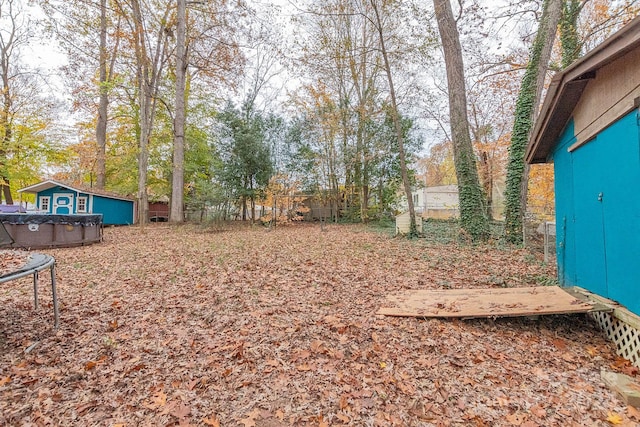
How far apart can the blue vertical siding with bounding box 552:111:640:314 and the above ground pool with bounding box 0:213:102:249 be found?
12.0 meters

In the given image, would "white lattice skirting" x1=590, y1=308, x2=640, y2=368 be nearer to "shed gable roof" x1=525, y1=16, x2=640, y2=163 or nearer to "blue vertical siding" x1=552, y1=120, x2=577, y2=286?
"blue vertical siding" x1=552, y1=120, x2=577, y2=286

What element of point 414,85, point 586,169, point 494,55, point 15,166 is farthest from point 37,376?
point 15,166

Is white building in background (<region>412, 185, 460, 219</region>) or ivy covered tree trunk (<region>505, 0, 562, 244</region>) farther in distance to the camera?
white building in background (<region>412, 185, 460, 219</region>)

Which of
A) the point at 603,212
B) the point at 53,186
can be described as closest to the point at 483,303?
the point at 603,212

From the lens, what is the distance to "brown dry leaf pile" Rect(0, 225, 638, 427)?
7.04 ft

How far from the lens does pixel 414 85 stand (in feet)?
46.5

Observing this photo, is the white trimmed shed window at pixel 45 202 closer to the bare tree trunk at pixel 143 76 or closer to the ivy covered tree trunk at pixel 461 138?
the bare tree trunk at pixel 143 76

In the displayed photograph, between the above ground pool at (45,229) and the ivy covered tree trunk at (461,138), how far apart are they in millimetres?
11585

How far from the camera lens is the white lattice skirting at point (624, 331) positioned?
111 inches

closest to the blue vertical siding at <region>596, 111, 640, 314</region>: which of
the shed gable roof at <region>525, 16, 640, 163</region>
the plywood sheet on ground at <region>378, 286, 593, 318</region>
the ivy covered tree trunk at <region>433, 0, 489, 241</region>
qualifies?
the plywood sheet on ground at <region>378, 286, 593, 318</region>

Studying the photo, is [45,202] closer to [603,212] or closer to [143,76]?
[143,76]

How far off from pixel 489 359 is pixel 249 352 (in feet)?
7.74

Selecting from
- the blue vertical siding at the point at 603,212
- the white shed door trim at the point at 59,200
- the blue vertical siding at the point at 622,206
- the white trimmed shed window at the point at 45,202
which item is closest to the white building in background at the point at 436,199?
the blue vertical siding at the point at 603,212

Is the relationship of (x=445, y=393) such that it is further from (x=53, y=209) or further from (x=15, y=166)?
(x=15, y=166)
